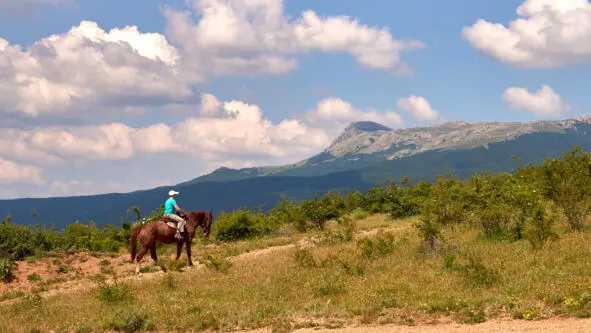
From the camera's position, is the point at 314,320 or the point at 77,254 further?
the point at 77,254

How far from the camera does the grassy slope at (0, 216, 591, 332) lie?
1094 cm

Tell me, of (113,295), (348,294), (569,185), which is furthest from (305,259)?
(569,185)

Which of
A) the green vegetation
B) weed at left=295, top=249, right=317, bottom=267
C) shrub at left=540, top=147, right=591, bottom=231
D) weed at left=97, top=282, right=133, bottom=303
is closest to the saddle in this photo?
the green vegetation

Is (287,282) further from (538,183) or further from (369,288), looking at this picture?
(538,183)

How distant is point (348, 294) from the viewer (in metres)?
13.0

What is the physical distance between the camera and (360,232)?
95.7ft

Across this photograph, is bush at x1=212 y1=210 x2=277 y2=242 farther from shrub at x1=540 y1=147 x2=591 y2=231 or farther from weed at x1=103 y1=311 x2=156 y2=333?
weed at x1=103 y1=311 x2=156 y2=333

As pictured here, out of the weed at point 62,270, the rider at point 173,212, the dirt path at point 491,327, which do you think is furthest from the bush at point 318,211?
the dirt path at point 491,327

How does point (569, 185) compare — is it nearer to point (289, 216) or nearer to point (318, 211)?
point (318, 211)

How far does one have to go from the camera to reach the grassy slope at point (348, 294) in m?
10.9

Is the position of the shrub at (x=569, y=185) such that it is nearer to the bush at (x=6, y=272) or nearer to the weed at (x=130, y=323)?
the weed at (x=130, y=323)

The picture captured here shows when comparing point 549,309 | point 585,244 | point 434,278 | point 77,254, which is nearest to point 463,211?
point 585,244

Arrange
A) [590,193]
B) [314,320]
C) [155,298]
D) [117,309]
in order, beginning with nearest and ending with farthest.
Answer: [314,320]
[117,309]
[155,298]
[590,193]

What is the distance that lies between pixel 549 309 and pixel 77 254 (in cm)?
2391
